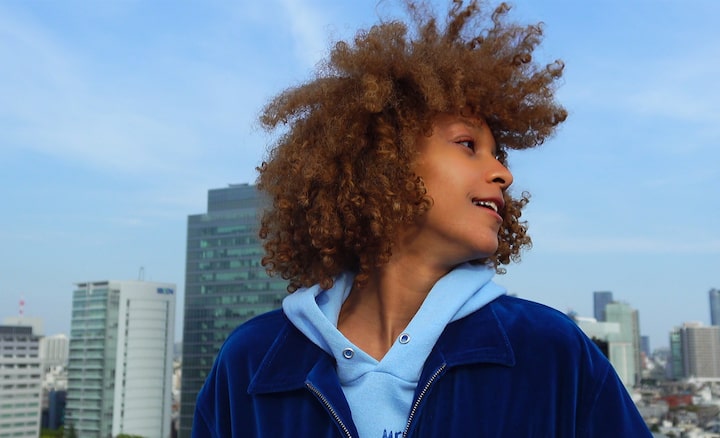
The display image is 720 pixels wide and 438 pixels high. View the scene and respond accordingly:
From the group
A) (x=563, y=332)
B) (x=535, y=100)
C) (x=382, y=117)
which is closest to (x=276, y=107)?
(x=382, y=117)

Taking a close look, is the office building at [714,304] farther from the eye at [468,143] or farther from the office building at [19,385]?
the eye at [468,143]

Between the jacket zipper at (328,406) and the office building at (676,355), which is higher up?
the jacket zipper at (328,406)

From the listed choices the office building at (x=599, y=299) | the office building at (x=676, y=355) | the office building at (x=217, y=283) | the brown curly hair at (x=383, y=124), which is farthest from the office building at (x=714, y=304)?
the brown curly hair at (x=383, y=124)

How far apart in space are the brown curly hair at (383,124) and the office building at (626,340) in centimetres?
8486

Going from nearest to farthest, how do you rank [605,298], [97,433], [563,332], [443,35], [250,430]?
[563,332]
[250,430]
[443,35]
[97,433]
[605,298]

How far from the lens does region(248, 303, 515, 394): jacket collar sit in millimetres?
1317

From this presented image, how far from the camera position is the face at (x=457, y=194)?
142 centimetres

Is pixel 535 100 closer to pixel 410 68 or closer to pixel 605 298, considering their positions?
pixel 410 68

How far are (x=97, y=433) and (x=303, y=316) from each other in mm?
61554

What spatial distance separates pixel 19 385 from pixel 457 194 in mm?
61357

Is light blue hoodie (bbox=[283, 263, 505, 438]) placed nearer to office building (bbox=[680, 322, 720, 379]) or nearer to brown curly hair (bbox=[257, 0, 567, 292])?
brown curly hair (bbox=[257, 0, 567, 292])

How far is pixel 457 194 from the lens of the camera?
143 cm

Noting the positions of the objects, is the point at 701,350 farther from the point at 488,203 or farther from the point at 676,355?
the point at 488,203

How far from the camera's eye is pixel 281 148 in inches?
66.2
